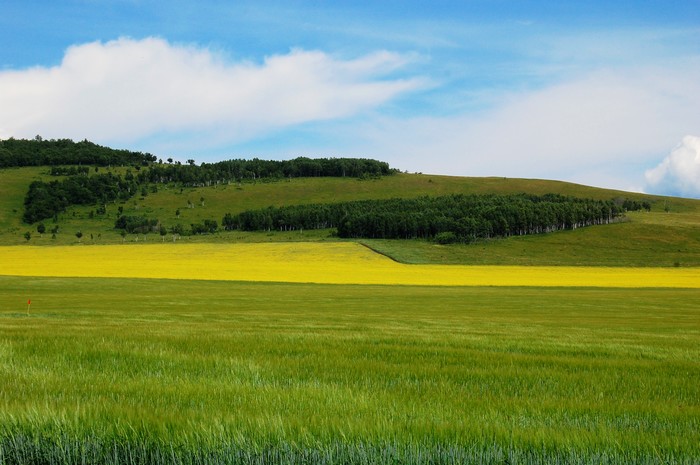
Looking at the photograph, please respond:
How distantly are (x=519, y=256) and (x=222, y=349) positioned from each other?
307 feet

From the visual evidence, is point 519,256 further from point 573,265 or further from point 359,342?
point 359,342

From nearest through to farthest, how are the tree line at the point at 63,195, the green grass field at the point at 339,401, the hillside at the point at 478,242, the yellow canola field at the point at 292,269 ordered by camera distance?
the green grass field at the point at 339,401 < the yellow canola field at the point at 292,269 < the hillside at the point at 478,242 < the tree line at the point at 63,195

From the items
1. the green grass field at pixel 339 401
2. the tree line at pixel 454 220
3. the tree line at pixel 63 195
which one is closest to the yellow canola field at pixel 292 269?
the tree line at pixel 454 220

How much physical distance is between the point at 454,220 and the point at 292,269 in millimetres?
64144

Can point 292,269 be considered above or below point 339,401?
below

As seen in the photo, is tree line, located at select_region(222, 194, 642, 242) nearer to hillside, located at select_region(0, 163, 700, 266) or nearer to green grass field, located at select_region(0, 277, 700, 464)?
hillside, located at select_region(0, 163, 700, 266)

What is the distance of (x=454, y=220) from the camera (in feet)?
420

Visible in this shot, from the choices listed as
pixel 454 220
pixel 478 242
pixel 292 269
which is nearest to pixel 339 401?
pixel 292 269

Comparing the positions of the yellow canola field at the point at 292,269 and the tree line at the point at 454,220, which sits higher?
the tree line at the point at 454,220

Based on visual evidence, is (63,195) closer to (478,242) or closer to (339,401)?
(478,242)

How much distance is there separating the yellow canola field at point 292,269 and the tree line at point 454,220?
3467cm

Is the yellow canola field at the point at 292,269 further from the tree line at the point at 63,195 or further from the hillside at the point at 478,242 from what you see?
the tree line at the point at 63,195

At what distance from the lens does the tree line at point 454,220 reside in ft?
419

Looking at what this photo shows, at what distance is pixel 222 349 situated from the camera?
33.8ft
